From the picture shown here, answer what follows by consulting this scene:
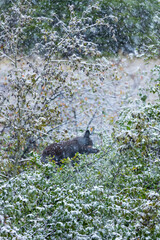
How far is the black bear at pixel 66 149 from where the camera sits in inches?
332

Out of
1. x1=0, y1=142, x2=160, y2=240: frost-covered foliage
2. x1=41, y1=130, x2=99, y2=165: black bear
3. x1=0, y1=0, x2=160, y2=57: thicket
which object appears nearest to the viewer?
x1=0, y1=142, x2=160, y2=240: frost-covered foliage

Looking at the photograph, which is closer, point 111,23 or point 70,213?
point 70,213

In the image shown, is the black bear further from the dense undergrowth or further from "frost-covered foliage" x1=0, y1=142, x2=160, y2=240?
"frost-covered foliage" x1=0, y1=142, x2=160, y2=240

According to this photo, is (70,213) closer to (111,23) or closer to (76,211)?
(76,211)

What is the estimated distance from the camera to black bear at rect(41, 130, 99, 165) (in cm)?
842

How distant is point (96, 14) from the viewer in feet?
51.7

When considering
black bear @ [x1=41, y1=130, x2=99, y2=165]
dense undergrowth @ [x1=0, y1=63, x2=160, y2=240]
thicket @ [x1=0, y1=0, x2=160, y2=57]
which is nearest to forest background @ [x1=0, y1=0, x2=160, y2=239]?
dense undergrowth @ [x1=0, y1=63, x2=160, y2=240]

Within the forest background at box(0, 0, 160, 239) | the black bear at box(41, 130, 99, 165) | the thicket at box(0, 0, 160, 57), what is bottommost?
the black bear at box(41, 130, 99, 165)

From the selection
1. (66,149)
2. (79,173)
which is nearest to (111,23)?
(66,149)

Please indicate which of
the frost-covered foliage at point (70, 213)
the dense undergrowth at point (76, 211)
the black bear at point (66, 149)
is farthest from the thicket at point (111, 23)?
the frost-covered foliage at point (70, 213)

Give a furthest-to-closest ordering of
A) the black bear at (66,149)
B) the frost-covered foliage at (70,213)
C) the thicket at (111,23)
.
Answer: the thicket at (111,23)
the black bear at (66,149)
the frost-covered foliage at (70,213)

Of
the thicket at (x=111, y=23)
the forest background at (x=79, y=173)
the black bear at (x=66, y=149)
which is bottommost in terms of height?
the black bear at (x=66, y=149)

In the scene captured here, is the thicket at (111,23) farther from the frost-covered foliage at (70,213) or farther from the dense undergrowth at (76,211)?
the frost-covered foliage at (70,213)

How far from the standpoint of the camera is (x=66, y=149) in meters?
8.71
